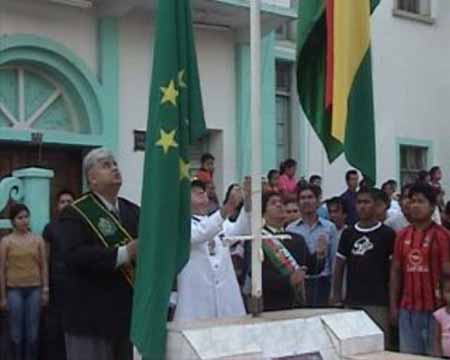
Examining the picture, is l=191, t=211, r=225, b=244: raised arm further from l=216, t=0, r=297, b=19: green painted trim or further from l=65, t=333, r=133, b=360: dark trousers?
l=216, t=0, r=297, b=19: green painted trim

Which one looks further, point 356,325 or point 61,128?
point 61,128

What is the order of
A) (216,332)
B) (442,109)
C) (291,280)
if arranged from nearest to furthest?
1. (216,332)
2. (291,280)
3. (442,109)

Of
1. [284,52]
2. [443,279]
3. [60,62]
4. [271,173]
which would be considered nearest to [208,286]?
[443,279]

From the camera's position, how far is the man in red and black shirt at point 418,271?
293 inches

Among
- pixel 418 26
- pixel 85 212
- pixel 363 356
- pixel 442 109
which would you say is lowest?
pixel 363 356

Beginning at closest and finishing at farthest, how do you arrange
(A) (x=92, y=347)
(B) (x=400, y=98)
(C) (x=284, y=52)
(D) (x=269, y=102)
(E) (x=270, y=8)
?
(A) (x=92, y=347), (E) (x=270, y=8), (D) (x=269, y=102), (C) (x=284, y=52), (B) (x=400, y=98)

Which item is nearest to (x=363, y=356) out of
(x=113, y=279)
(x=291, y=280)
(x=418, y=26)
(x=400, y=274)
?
Answer: (x=113, y=279)

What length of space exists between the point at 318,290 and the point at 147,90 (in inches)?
170

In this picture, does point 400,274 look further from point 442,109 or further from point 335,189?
point 442,109

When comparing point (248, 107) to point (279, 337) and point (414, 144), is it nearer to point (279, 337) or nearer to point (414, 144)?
point (414, 144)

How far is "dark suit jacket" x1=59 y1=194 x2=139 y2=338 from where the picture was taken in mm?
5457

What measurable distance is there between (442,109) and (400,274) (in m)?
10.0

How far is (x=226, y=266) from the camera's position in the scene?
675 centimetres

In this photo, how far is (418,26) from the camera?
1673 cm
